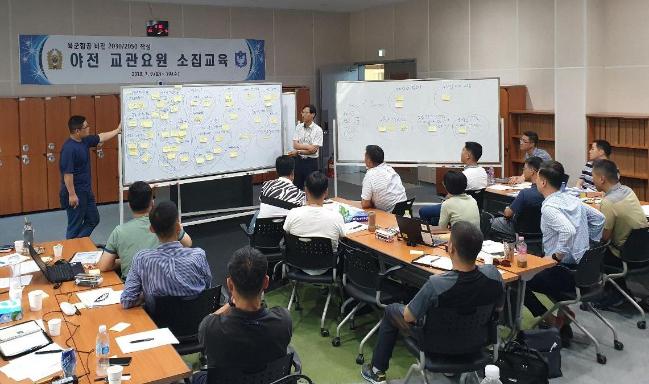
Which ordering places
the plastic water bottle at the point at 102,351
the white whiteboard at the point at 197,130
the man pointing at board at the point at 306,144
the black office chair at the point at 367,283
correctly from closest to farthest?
1. the plastic water bottle at the point at 102,351
2. the black office chair at the point at 367,283
3. the white whiteboard at the point at 197,130
4. the man pointing at board at the point at 306,144

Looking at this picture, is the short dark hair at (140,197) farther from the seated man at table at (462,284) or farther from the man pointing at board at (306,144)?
the man pointing at board at (306,144)

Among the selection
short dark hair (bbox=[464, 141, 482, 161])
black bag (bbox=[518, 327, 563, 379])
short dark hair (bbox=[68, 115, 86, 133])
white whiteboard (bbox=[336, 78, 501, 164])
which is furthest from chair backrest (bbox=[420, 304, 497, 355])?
white whiteboard (bbox=[336, 78, 501, 164])

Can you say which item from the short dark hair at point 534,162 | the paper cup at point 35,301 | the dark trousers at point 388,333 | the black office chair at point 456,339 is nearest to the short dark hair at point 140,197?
the paper cup at point 35,301

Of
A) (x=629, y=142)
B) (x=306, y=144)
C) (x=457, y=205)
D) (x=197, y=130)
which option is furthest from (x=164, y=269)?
(x=629, y=142)

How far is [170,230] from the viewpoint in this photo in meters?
3.39

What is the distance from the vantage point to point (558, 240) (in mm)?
4414

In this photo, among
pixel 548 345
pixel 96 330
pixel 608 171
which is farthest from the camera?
pixel 608 171

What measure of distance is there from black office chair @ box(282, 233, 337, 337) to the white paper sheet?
1759 mm

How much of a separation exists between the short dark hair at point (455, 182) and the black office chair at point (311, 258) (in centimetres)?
107

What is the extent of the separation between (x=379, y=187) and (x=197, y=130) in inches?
107

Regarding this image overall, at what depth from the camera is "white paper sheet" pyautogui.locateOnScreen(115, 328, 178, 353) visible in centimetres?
287

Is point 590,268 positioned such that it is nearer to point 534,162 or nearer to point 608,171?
point 608,171

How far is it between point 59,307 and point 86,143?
3.70m

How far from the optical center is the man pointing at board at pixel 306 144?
27.4 feet
